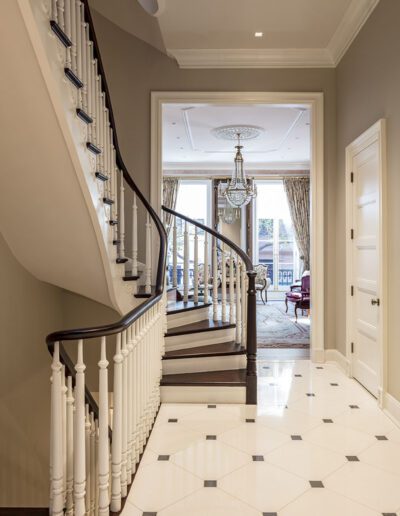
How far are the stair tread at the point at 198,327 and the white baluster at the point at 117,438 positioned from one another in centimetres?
189

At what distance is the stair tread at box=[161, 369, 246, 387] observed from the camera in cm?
364

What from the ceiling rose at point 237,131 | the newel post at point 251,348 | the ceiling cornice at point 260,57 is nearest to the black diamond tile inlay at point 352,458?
the newel post at point 251,348

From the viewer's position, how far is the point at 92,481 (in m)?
2.77

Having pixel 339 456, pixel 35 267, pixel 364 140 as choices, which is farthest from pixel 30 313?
pixel 364 140

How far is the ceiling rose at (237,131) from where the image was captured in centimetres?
762

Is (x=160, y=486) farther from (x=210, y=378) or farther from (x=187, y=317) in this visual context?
(x=187, y=317)

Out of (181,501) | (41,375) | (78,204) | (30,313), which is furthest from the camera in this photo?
(41,375)

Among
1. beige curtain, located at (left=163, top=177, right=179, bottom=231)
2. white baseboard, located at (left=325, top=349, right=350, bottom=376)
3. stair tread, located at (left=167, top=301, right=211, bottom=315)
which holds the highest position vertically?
beige curtain, located at (left=163, top=177, right=179, bottom=231)

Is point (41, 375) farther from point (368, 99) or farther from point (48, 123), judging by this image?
point (368, 99)

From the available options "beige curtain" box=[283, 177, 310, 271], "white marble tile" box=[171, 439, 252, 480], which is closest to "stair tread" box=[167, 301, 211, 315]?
"white marble tile" box=[171, 439, 252, 480]

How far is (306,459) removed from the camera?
267 centimetres

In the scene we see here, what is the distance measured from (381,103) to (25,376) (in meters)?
4.34

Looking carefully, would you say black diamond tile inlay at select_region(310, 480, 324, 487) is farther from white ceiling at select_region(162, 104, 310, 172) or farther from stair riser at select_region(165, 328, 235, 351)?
white ceiling at select_region(162, 104, 310, 172)

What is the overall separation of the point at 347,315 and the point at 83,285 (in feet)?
9.29
